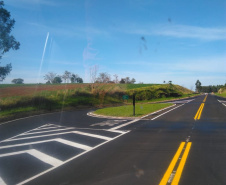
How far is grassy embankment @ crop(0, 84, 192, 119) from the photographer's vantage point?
879 inches

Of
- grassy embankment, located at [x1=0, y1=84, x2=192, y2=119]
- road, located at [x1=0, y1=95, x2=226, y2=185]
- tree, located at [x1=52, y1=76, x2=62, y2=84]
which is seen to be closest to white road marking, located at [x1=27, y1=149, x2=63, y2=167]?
road, located at [x1=0, y1=95, x2=226, y2=185]

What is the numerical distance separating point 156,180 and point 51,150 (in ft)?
13.6

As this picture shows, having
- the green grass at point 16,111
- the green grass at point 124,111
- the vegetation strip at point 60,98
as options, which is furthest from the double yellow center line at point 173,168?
the green grass at point 16,111

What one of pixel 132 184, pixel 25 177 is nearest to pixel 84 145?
pixel 25 177

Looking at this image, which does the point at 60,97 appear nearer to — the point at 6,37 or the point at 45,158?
the point at 6,37

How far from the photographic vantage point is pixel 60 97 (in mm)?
31172

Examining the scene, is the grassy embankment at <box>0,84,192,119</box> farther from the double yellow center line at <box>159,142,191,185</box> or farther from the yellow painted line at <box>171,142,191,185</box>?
the yellow painted line at <box>171,142,191,185</box>

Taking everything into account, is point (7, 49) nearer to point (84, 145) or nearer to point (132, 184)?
point (84, 145)

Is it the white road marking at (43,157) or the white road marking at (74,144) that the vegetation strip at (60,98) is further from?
the white road marking at (43,157)

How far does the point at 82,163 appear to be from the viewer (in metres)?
6.11

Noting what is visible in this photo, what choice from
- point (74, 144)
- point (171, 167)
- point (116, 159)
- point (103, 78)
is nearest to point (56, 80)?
point (103, 78)

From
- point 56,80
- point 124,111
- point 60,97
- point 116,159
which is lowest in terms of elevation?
point 116,159

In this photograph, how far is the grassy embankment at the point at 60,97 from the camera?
22.3m

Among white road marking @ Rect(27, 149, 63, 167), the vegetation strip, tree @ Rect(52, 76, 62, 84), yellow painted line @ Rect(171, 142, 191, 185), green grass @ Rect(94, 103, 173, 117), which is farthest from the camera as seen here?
tree @ Rect(52, 76, 62, 84)
